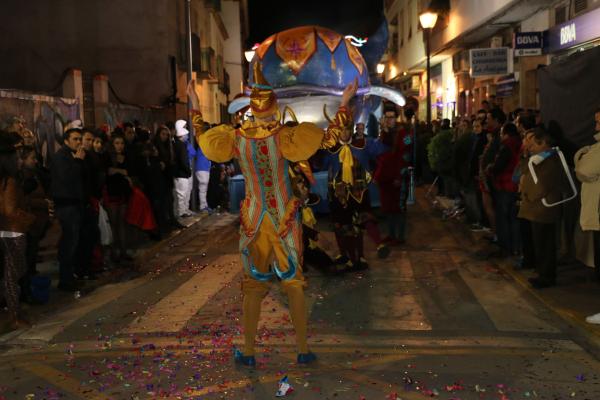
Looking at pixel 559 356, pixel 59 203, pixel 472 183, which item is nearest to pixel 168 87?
pixel 472 183

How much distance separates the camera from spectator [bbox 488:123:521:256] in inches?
381

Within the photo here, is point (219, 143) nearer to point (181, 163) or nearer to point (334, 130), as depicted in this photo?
point (334, 130)

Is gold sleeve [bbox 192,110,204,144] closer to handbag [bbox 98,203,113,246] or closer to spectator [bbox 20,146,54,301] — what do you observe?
spectator [bbox 20,146,54,301]

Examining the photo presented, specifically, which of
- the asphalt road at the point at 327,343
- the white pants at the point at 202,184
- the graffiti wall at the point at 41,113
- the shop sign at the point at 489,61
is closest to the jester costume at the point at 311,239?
the asphalt road at the point at 327,343

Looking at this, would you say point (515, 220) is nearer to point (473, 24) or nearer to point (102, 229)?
point (102, 229)

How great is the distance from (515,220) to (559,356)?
171 inches

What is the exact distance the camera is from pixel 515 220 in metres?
9.95

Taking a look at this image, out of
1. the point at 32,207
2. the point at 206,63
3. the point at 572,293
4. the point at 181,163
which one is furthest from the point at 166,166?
the point at 206,63

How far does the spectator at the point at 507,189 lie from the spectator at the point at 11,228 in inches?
231

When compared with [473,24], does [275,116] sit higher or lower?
lower

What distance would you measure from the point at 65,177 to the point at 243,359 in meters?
3.74

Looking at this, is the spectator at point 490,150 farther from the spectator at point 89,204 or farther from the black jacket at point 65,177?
the black jacket at point 65,177

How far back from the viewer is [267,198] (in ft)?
18.7

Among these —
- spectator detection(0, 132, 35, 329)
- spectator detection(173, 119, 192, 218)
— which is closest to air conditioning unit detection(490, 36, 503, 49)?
spectator detection(173, 119, 192, 218)
